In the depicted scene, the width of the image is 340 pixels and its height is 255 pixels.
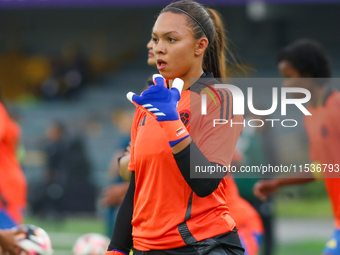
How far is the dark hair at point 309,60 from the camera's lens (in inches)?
176

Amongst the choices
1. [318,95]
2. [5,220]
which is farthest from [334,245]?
[5,220]

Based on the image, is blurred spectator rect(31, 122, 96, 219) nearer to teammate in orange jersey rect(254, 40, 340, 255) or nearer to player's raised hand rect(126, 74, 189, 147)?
teammate in orange jersey rect(254, 40, 340, 255)

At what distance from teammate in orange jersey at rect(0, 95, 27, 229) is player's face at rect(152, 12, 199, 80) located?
2411 millimetres

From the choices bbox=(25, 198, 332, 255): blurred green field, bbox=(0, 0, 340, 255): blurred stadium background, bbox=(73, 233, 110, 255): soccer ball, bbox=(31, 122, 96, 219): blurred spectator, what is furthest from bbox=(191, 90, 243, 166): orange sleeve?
bbox=(0, 0, 340, 255): blurred stadium background

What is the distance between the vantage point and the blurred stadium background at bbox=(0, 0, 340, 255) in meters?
17.8

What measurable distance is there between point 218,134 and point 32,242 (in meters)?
1.96

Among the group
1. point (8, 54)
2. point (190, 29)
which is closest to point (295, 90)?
point (190, 29)

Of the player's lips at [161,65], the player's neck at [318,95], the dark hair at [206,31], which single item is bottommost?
the player's lips at [161,65]

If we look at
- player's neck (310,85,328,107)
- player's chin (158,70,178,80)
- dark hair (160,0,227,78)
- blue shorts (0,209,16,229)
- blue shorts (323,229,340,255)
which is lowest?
blue shorts (323,229,340,255)

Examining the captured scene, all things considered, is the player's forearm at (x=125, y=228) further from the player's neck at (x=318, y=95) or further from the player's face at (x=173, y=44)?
the player's neck at (x=318, y=95)

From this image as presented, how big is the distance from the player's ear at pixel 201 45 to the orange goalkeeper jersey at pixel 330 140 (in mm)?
1906

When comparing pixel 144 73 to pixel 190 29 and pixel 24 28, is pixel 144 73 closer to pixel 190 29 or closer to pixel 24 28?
pixel 24 28

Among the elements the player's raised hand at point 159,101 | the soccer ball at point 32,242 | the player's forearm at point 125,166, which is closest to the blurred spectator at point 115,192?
the player's forearm at point 125,166

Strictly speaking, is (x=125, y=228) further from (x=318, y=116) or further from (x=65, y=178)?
(x=65, y=178)
